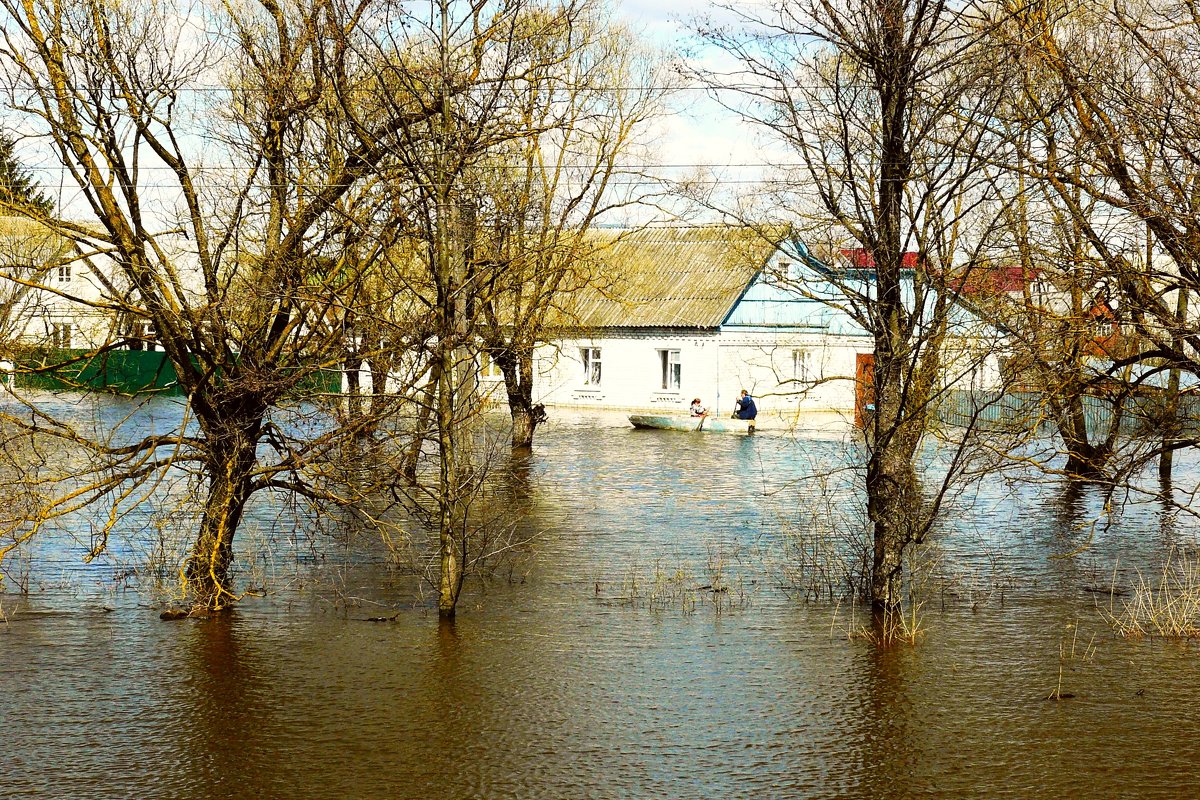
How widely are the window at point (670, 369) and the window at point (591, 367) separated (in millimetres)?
3119

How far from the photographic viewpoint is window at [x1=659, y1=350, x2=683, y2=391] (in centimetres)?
4400

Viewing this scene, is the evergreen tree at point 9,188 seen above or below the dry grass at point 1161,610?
above

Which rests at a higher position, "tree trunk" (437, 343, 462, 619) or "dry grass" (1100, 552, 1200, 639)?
"tree trunk" (437, 343, 462, 619)

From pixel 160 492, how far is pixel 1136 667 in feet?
48.8

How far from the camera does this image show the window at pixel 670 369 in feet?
144

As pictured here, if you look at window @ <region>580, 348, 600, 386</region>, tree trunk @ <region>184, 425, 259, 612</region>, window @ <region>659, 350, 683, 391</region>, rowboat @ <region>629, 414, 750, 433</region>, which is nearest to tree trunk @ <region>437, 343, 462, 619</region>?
tree trunk @ <region>184, 425, 259, 612</region>

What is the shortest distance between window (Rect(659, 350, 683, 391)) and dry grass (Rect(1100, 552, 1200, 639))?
3007cm

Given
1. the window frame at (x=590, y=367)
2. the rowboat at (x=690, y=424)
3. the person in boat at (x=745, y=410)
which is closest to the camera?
the rowboat at (x=690, y=424)

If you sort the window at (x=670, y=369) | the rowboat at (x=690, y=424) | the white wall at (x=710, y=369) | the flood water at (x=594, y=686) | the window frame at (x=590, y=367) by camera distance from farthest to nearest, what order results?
1. the window frame at (x=590, y=367)
2. the window at (x=670, y=369)
3. the white wall at (x=710, y=369)
4. the rowboat at (x=690, y=424)
5. the flood water at (x=594, y=686)

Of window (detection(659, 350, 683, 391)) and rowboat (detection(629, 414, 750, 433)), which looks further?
window (detection(659, 350, 683, 391))

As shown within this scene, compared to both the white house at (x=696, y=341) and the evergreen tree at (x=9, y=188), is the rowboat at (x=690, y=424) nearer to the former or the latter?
the white house at (x=696, y=341)

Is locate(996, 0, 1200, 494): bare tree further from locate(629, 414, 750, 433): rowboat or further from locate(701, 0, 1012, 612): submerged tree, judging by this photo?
locate(629, 414, 750, 433): rowboat

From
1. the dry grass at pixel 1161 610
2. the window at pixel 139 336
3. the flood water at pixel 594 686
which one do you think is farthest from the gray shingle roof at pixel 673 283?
the window at pixel 139 336

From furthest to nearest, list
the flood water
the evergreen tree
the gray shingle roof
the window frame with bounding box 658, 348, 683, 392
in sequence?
1. the window frame with bounding box 658, 348, 683, 392
2. the gray shingle roof
3. the evergreen tree
4. the flood water
